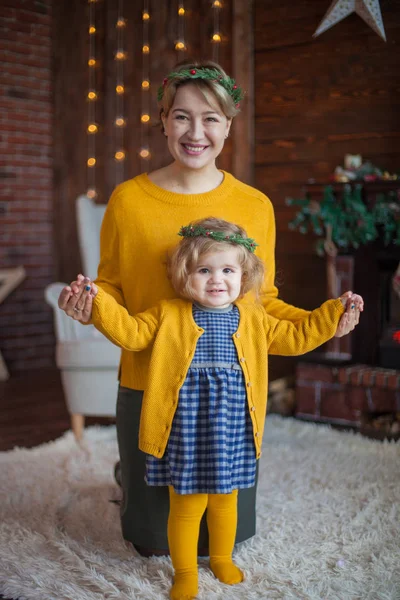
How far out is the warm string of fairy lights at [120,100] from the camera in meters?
4.94

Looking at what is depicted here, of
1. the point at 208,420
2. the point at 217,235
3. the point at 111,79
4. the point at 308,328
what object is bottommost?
the point at 208,420

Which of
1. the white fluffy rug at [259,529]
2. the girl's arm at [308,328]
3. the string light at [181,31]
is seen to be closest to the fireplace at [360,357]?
the white fluffy rug at [259,529]

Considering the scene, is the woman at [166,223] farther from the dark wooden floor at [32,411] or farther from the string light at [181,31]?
the string light at [181,31]

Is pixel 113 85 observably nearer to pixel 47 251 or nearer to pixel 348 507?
pixel 47 251

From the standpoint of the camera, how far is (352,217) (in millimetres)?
3654

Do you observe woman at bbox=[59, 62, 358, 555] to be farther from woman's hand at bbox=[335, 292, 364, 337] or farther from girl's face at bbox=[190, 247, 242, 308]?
girl's face at bbox=[190, 247, 242, 308]

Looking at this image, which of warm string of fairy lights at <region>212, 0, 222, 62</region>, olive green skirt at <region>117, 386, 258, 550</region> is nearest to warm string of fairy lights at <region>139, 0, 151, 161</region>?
warm string of fairy lights at <region>212, 0, 222, 62</region>

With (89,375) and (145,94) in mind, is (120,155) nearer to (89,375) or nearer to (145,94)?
(145,94)

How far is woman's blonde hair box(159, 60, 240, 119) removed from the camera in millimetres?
1941

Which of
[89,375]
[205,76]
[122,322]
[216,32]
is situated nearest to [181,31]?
[216,32]

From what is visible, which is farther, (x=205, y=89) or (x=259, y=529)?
(x=259, y=529)

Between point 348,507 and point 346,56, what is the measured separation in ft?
8.04

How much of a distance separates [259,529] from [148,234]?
3.43 ft

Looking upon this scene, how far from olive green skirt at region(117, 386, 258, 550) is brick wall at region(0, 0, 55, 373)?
128 inches
